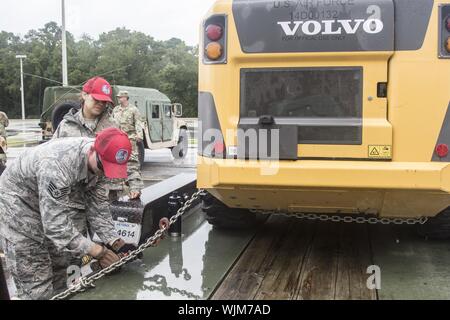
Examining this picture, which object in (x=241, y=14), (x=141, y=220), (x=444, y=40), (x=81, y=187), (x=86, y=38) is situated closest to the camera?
(x=81, y=187)

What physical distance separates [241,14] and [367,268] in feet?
7.19

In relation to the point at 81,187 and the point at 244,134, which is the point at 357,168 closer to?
the point at 244,134

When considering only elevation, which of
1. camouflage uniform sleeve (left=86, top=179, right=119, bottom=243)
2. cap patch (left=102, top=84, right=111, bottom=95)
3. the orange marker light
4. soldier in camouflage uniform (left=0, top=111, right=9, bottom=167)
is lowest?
camouflage uniform sleeve (left=86, top=179, right=119, bottom=243)

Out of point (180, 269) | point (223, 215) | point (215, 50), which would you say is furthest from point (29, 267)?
point (223, 215)

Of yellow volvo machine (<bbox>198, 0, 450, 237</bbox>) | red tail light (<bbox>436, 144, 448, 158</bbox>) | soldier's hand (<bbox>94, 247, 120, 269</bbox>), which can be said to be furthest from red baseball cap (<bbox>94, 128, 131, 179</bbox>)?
red tail light (<bbox>436, 144, 448, 158</bbox>)

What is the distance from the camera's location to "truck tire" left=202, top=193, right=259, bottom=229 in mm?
5303

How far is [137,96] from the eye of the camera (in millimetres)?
13023

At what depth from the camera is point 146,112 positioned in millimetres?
13352

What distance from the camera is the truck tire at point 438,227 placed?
483cm

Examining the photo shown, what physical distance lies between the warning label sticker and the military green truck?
8.90m

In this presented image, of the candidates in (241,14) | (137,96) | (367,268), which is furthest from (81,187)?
(137,96)

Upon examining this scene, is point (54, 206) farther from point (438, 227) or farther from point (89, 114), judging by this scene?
point (438, 227)

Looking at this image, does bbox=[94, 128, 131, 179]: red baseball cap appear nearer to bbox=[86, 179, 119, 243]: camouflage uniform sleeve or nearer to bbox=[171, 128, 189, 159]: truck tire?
bbox=[86, 179, 119, 243]: camouflage uniform sleeve

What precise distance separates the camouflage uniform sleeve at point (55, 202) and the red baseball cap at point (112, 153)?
0.91ft
